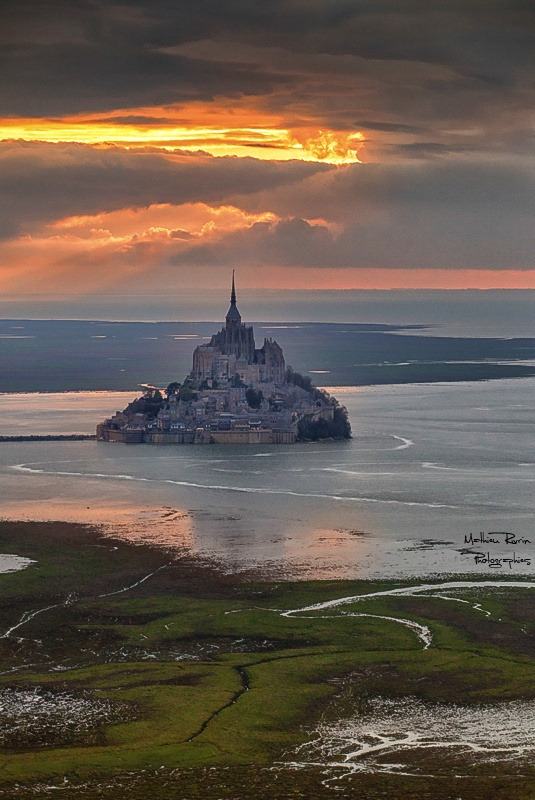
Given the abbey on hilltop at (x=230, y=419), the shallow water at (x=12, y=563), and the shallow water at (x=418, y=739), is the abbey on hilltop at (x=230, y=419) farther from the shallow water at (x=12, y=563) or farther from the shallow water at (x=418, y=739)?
the shallow water at (x=418, y=739)

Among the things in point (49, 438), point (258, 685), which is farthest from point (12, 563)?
point (49, 438)

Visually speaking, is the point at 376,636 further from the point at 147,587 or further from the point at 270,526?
the point at 270,526

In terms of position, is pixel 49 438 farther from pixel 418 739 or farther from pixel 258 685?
pixel 418 739

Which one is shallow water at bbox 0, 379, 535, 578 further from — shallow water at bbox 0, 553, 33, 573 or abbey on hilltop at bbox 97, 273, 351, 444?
shallow water at bbox 0, 553, 33, 573

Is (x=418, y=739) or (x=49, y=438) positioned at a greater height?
(x=49, y=438)

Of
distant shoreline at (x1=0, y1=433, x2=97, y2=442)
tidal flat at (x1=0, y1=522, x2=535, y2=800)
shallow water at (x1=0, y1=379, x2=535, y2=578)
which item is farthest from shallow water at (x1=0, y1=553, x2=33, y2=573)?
distant shoreline at (x1=0, y1=433, x2=97, y2=442)
